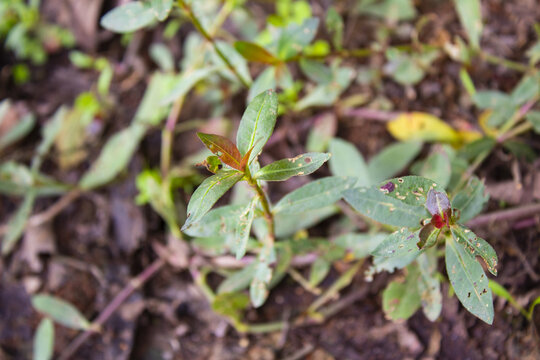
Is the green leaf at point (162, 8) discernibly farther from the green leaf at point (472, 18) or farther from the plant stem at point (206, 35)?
the green leaf at point (472, 18)

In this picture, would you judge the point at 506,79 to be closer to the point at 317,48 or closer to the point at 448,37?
the point at 448,37

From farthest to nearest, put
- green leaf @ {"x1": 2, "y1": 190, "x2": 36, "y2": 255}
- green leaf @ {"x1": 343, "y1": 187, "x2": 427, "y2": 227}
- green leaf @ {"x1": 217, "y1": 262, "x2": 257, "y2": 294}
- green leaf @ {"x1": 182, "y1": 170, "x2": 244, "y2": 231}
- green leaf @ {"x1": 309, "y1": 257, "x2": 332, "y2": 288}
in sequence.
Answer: green leaf @ {"x1": 2, "y1": 190, "x2": 36, "y2": 255}
green leaf @ {"x1": 309, "y1": 257, "x2": 332, "y2": 288}
green leaf @ {"x1": 217, "y1": 262, "x2": 257, "y2": 294}
green leaf @ {"x1": 343, "y1": 187, "x2": 427, "y2": 227}
green leaf @ {"x1": 182, "y1": 170, "x2": 244, "y2": 231}

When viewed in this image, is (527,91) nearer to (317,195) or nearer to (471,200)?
(471,200)

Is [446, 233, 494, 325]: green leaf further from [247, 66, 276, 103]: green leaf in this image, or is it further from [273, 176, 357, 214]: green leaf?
[247, 66, 276, 103]: green leaf

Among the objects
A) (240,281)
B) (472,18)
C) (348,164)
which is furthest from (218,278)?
(472,18)

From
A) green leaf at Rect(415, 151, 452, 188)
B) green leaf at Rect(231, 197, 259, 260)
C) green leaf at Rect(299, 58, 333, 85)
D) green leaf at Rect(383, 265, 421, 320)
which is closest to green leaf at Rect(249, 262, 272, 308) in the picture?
green leaf at Rect(231, 197, 259, 260)

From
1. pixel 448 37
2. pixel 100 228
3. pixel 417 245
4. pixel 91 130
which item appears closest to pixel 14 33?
pixel 91 130

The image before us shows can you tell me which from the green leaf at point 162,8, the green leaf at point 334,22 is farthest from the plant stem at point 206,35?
the green leaf at point 334,22
